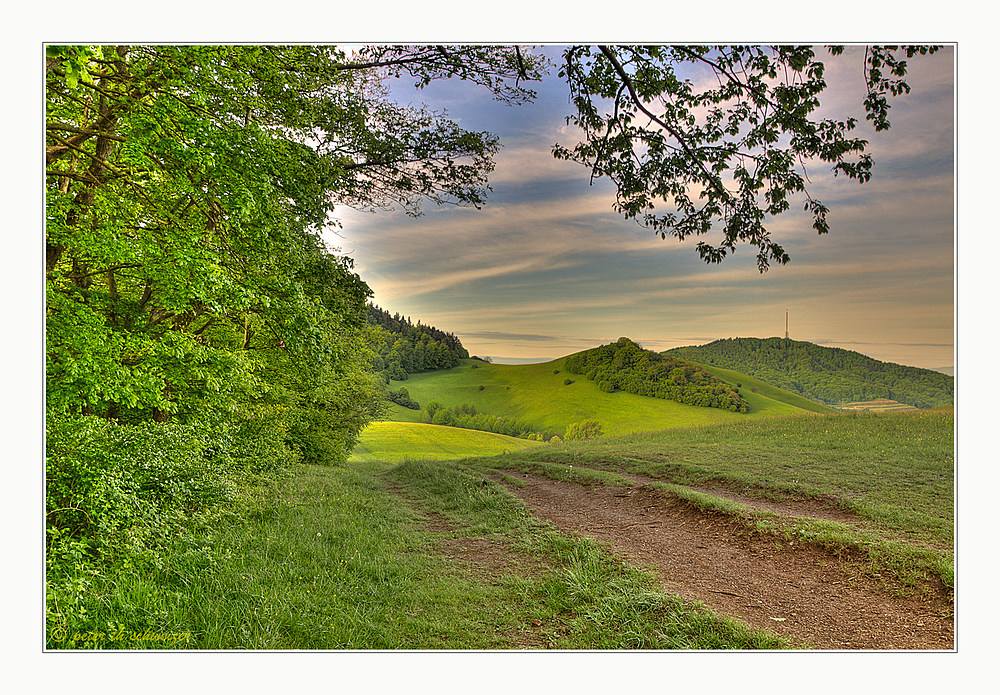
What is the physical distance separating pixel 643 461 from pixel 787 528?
717cm

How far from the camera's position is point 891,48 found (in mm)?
4434

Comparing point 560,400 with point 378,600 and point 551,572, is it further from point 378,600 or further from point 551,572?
point 378,600

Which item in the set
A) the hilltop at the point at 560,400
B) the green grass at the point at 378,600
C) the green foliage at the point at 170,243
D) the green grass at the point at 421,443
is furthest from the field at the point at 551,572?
the green grass at the point at 421,443

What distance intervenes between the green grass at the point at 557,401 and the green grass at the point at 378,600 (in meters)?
13.7

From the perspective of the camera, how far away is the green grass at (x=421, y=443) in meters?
22.2

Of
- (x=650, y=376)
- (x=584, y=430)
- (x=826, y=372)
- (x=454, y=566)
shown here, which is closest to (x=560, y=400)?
(x=584, y=430)

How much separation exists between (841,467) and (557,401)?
16730mm

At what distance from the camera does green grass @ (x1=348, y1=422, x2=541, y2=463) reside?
72.7 feet

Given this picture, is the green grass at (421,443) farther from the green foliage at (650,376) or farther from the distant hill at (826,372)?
the distant hill at (826,372)

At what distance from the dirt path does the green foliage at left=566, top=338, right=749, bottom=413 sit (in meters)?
15.5

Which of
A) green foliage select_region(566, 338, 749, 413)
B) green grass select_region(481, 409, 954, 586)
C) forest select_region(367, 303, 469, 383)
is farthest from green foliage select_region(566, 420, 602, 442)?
forest select_region(367, 303, 469, 383)

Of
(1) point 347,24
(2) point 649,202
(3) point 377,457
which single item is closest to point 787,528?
(2) point 649,202

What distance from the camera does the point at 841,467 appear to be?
1028 centimetres

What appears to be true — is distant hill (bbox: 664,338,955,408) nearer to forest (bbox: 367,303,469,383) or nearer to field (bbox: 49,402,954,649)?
field (bbox: 49,402,954,649)
